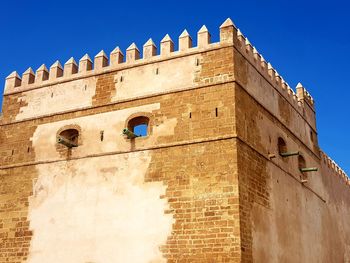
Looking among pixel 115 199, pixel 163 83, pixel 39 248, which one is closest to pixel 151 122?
pixel 163 83

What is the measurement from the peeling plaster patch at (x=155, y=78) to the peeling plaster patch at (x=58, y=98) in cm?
86

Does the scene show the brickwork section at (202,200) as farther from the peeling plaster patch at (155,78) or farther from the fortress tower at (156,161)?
the peeling plaster patch at (155,78)

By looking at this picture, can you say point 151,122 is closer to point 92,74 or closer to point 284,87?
point 92,74

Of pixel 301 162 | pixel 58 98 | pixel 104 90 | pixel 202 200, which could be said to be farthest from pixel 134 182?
pixel 301 162

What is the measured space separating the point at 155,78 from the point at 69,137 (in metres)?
2.82

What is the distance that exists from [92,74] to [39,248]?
179 inches

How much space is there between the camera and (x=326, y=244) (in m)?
15.0

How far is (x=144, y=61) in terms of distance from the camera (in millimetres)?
12047

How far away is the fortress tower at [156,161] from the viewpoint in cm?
1019

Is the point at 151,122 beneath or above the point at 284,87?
beneath

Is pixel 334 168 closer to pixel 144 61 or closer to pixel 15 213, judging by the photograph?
pixel 144 61

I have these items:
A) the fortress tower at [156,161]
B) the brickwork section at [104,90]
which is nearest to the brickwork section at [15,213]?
the fortress tower at [156,161]

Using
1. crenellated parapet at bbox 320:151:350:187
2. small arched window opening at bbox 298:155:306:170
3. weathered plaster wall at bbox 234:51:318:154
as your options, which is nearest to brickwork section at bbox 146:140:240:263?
weathered plaster wall at bbox 234:51:318:154

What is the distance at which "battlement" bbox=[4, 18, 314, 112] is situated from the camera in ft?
37.9
